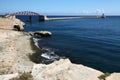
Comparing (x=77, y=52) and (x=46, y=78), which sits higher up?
(x=46, y=78)

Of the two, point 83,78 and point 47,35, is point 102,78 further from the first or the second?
point 47,35

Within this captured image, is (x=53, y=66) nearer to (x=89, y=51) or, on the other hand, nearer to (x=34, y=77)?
(x=34, y=77)

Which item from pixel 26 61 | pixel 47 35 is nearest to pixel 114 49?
pixel 26 61

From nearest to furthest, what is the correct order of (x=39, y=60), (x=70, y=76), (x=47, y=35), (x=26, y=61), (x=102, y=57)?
(x=70, y=76) < (x=26, y=61) < (x=39, y=60) < (x=102, y=57) < (x=47, y=35)

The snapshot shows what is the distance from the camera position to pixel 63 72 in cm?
1519

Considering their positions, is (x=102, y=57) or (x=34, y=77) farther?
(x=102, y=57)

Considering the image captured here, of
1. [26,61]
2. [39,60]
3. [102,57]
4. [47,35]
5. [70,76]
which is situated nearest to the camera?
[70,76]

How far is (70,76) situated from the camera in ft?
49.5

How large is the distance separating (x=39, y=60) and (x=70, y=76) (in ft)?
80.5

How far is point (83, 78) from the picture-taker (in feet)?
50.8

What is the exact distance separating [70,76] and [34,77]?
105 inches

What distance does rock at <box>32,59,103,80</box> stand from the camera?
15.1m

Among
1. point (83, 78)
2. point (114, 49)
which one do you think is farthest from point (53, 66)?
point (114, 49)

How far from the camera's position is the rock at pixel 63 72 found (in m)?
15.1
